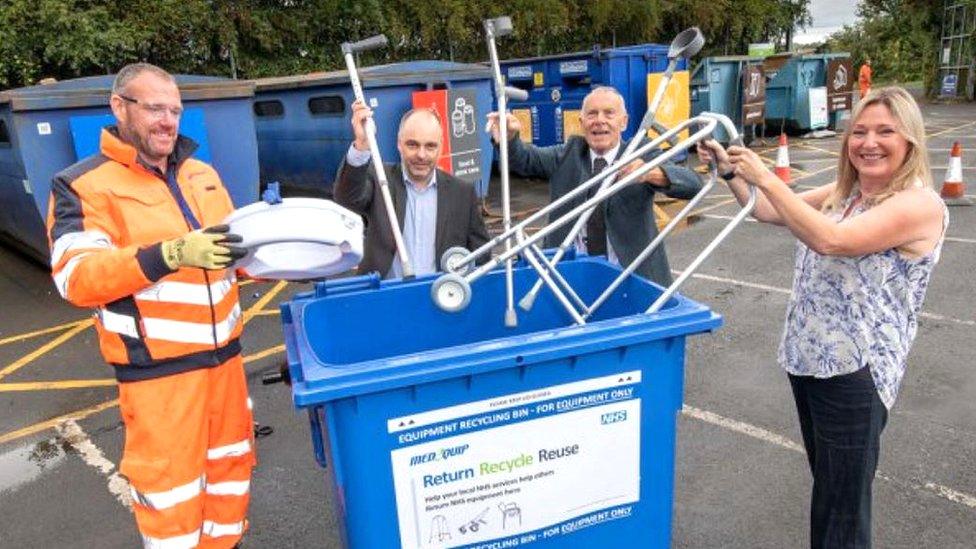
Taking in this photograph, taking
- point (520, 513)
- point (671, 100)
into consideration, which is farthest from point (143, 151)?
point (671, 100)

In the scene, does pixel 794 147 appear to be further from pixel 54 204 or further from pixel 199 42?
pixel 54 204

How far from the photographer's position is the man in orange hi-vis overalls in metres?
2.07

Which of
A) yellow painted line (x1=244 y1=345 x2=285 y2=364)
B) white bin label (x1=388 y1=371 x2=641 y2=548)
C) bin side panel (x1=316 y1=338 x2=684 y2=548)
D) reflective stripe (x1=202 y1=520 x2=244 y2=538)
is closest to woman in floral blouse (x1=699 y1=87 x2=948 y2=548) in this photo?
bin side panel (x1=316 y1=338 x2=684 y2=548)

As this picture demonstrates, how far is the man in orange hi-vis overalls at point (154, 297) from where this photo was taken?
2.07 m

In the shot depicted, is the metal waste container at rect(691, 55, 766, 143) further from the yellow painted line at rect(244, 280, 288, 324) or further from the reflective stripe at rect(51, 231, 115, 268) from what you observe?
the reflective stripe at rect(51, 231, 115, 268)

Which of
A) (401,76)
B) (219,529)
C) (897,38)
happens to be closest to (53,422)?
(219,529)

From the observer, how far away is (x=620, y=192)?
2707 millimetres

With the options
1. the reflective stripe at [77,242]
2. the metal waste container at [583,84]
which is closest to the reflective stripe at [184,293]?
the reflective stripe at [77,242]

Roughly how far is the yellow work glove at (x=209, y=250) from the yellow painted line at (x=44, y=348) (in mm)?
3719

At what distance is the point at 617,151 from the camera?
2.81m

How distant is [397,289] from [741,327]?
328cm

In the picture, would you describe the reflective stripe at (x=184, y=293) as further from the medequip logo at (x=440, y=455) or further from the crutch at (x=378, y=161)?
the medequip logo at (x=440, y=455)

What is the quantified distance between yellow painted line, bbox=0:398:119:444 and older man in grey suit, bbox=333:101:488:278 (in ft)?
7.29

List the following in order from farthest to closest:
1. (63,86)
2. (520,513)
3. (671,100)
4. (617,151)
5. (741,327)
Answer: (671,100)
(63,86)
(741,327)
(617,151)
(520,513)
